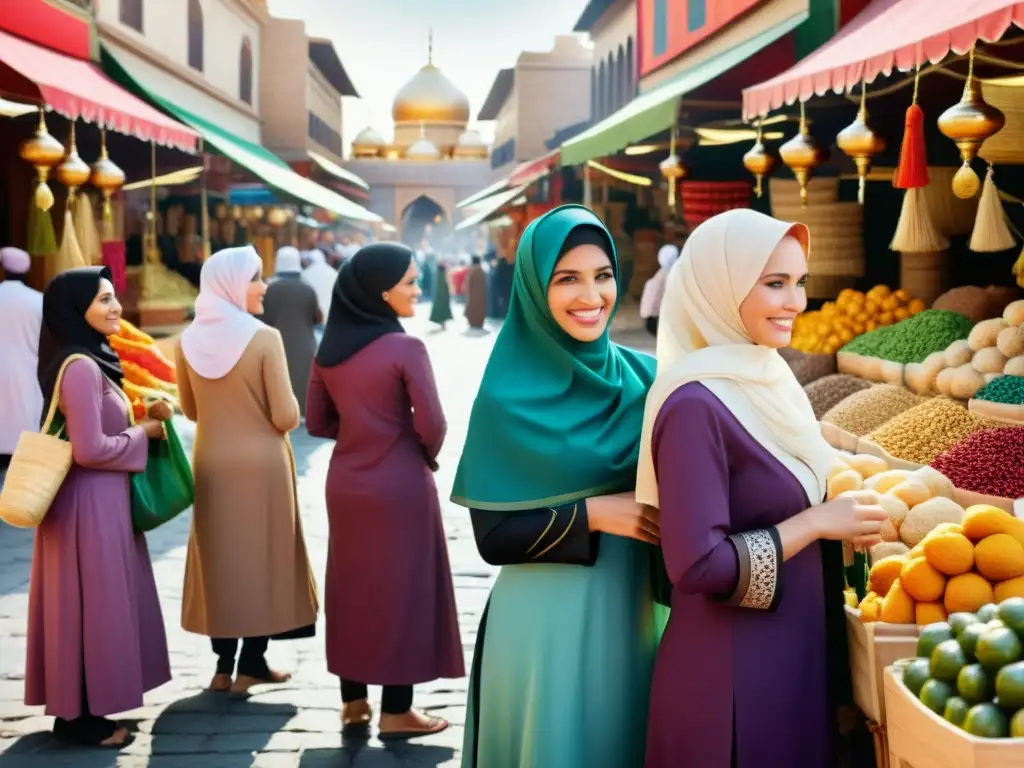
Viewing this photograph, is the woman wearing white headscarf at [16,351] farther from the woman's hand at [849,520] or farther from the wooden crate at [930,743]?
the wooden crate at [930,743]

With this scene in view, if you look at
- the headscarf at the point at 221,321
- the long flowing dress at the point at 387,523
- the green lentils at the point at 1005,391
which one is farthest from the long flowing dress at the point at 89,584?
the green lentils at the point at 1005,391

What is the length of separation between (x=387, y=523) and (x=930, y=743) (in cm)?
251

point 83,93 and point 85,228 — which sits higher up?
point 83,93

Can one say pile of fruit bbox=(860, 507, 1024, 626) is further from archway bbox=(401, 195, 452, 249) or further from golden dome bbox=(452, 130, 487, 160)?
archway bbox=(401, 195, 452, 249)

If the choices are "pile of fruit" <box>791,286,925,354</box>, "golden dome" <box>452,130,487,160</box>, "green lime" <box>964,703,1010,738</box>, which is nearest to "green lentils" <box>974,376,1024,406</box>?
"pile of fruit" <box>791,286,925,354</box>

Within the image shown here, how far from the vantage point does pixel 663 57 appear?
52.9ft

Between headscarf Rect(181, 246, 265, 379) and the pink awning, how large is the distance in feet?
9.75

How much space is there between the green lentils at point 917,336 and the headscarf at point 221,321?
4.11m

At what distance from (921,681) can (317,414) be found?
8.79 ft

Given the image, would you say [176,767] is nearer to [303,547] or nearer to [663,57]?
[303,547]

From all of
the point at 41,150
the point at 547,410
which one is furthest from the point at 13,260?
the point at 547,410

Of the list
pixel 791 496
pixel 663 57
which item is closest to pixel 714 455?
pixel 791 496

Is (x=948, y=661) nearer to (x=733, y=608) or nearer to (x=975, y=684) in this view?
(x=975, y=684)

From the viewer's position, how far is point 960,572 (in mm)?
2619
